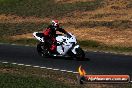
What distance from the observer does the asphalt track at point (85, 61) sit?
890 inches

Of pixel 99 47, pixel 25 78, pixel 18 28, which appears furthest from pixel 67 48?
pixel 18 28

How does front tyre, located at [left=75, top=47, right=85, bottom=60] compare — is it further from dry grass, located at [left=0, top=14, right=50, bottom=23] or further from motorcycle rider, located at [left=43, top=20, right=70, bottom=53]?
dry grass, located at [left=0, top=14, right=50, bottom=23]

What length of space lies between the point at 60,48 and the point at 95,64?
2999mm

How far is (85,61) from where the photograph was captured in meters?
25.0

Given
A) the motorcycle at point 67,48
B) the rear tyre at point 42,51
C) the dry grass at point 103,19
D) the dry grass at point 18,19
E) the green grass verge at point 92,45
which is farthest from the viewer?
the dry grass at point 18,19

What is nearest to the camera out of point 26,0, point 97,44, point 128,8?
point 97,44

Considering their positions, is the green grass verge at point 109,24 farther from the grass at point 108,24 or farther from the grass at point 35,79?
the grass at point 35,79

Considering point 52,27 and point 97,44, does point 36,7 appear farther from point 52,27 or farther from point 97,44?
point 52,27

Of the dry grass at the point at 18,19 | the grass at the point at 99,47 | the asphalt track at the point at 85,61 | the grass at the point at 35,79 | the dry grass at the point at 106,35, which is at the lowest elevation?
the dry grass at the point at 18,19

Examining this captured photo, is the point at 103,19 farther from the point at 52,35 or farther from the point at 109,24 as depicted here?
the point at 52,35

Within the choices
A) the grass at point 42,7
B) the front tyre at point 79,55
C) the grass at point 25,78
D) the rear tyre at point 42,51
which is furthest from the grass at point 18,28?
the grass at point 25,78

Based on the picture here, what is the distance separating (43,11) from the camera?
5181cm

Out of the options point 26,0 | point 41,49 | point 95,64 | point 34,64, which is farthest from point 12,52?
point 26,0

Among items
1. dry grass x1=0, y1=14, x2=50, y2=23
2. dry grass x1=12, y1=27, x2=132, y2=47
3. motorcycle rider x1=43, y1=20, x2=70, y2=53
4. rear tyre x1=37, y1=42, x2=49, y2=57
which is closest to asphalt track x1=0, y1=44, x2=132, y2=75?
rear tyre x1=37, y1=42, x2=49, y2=57
